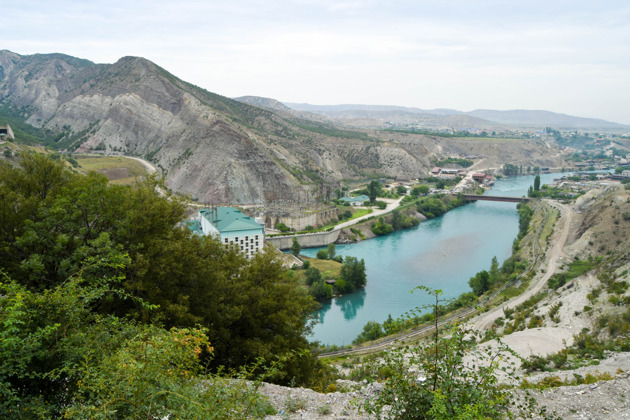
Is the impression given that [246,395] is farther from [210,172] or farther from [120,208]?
[210,172]

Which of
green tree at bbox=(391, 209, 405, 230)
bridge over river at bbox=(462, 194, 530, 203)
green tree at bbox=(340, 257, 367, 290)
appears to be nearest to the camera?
green tree at bbox=(340, 257, 367, 290)

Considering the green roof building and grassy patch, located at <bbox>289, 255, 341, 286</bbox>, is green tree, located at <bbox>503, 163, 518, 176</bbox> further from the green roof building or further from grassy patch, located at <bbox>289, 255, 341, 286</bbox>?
grassy patch, located at <bbox>289, 255, 341, 286</bbox>

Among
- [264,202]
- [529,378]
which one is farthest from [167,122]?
[529,378]

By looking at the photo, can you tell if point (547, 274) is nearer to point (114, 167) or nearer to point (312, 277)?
point (312, 277)

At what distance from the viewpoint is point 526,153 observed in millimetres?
Answer: 107000

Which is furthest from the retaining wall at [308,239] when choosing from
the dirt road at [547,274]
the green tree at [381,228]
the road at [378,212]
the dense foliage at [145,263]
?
the dense foliage at [145,263]

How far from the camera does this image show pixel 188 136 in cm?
5638

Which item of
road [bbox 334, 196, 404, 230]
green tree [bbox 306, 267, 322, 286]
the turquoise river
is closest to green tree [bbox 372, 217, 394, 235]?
the turquoise river

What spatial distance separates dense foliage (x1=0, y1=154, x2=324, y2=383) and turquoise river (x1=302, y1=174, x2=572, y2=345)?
33.7 feet

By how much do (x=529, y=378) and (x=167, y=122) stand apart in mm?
62050

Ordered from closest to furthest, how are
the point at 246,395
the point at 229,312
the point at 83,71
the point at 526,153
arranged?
the point at 246,395 → the point at 229,312 → the point at 83,71 → the point at 526,153

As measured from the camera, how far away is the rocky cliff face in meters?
51.7

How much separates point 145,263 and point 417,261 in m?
30.6

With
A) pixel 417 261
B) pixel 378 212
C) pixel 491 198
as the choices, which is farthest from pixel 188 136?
pixel 491 198
